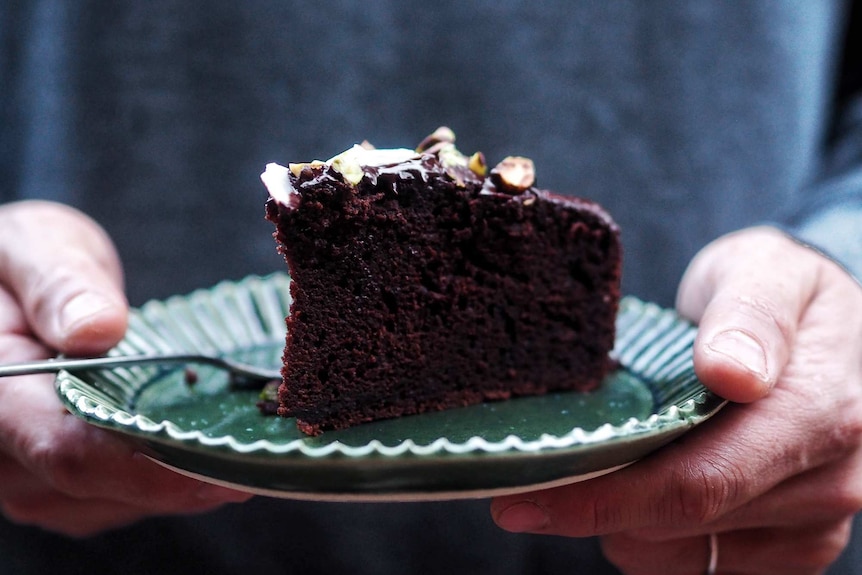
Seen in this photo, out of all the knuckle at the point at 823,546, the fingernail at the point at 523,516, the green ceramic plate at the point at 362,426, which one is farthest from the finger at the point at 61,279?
the knuckle at the point at 823,546

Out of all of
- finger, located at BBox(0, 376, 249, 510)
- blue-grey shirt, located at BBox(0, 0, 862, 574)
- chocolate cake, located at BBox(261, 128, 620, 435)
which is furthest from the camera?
blue-grey shirt, located at BBox(0, 0, 862, 574)

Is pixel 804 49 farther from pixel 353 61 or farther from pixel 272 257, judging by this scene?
pixel 272 257

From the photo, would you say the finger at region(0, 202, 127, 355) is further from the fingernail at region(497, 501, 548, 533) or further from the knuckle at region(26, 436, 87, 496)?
the fingernail at region(497, 501, 548, 533)

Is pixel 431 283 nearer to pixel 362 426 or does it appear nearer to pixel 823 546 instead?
pixel 362 426

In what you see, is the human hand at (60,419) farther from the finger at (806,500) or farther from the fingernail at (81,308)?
the finger at (806,500)

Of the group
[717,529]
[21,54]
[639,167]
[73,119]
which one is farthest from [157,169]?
[717,529]

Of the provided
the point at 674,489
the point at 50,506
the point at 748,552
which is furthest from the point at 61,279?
the point at 748,552

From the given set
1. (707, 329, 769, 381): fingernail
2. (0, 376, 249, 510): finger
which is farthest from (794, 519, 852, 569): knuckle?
(0, 376, 249, 510): finger
